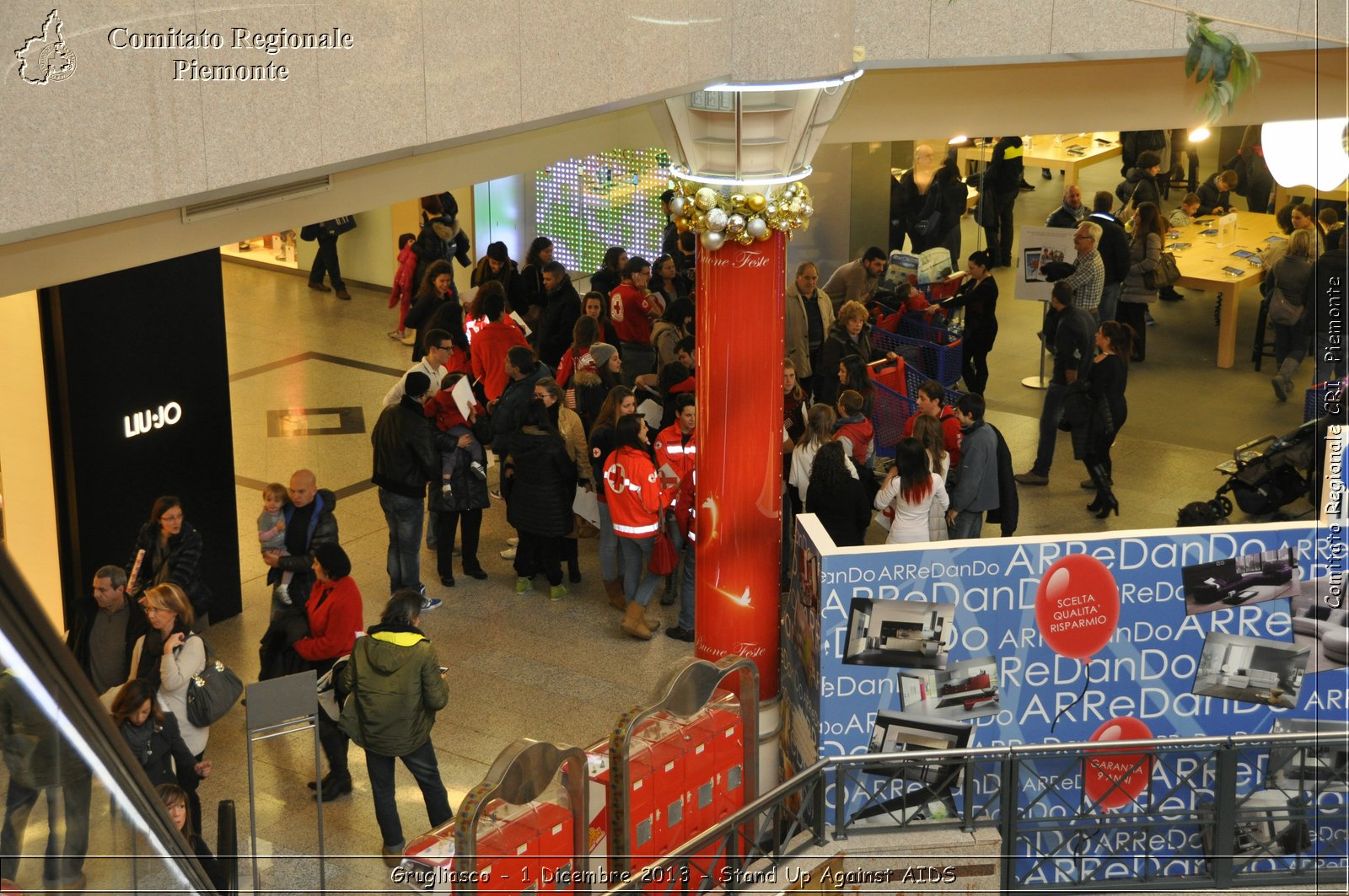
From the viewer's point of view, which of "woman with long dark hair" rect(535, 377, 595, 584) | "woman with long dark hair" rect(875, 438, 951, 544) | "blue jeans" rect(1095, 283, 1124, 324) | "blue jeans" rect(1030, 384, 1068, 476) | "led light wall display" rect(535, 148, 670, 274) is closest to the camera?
"woman with long dark hair" rect(875, 438, 951, 544)

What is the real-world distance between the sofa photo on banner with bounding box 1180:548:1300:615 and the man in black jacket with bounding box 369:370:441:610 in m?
4.61

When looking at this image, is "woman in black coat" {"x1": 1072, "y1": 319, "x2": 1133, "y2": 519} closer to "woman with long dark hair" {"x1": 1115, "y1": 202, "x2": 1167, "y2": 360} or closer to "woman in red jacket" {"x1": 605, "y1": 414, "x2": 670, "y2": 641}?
"woman with long dark hair" {"x1": 1115, "y1": 202, "x2": 1167, "y2": 360}

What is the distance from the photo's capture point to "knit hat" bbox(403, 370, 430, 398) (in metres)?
9.41

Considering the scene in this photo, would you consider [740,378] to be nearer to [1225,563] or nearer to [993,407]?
[1225,563]

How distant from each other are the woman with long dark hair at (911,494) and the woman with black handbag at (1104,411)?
261cm

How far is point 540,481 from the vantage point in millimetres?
9742

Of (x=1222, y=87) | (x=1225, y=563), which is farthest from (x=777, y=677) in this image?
(x=1222, y=87)

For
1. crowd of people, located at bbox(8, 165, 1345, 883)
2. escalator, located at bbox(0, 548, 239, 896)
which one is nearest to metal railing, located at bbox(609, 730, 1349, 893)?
crowd of people, located at bbox(8, 165, 1345, 883)

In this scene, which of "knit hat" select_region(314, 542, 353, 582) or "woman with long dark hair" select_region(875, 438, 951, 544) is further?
"woman with long dark hair" select_region(875, 438, 951, 544)

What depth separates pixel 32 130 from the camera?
4.69 m

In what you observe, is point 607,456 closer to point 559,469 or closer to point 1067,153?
point 559,469

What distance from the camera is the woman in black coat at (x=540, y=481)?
31.6 ft

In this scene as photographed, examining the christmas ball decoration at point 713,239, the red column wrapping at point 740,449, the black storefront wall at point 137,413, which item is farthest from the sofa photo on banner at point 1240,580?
the black storefront wall at point 137,413

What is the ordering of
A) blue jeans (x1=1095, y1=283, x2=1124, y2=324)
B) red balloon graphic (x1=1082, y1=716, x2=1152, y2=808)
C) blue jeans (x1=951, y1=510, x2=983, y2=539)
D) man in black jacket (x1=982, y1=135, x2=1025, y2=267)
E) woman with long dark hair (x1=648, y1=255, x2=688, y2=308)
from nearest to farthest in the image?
red balloon graphic (x1=1082, y1=716, x2=1152, y2=808) < blue jeans (x1=951, y1=510, x2=983, y2=539) < woman with long dark hair (x1=648, y1=255, x2=688, y2=308) < blue jeans (x1=1095, y1=283, x2=1124, y2=324) < man in black jacket (x1=982, y1=135, x2=1025, y2=267)
